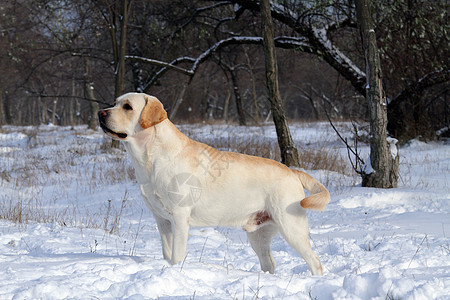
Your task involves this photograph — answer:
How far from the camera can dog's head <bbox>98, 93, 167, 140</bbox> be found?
11.2ft

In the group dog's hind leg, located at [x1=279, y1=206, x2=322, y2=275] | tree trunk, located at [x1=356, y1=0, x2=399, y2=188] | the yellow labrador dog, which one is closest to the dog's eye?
the yellow labrador dog

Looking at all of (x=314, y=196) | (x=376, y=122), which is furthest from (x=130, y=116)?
(x=376, y=122)

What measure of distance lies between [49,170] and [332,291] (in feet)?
29.1

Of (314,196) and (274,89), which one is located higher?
(274,89)

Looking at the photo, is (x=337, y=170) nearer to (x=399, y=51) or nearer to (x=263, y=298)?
(x=399, y=51)

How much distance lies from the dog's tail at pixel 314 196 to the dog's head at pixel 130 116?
1275 millimetres

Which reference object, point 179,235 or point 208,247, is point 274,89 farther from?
point 179,235

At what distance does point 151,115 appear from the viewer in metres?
3.42

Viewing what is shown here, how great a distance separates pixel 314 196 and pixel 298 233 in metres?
0.34

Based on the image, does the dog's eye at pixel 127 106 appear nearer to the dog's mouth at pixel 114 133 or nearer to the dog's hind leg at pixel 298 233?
the dog's mouth at pixel 114 133

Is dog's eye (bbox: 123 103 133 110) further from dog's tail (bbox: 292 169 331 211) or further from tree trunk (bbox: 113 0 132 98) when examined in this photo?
tree trunk (bbox: 113 0 132 98)

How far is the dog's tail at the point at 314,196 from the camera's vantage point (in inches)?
136

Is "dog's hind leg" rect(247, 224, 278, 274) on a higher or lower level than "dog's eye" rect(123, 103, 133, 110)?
lower

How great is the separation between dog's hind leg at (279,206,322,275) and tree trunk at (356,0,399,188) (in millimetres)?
4439
